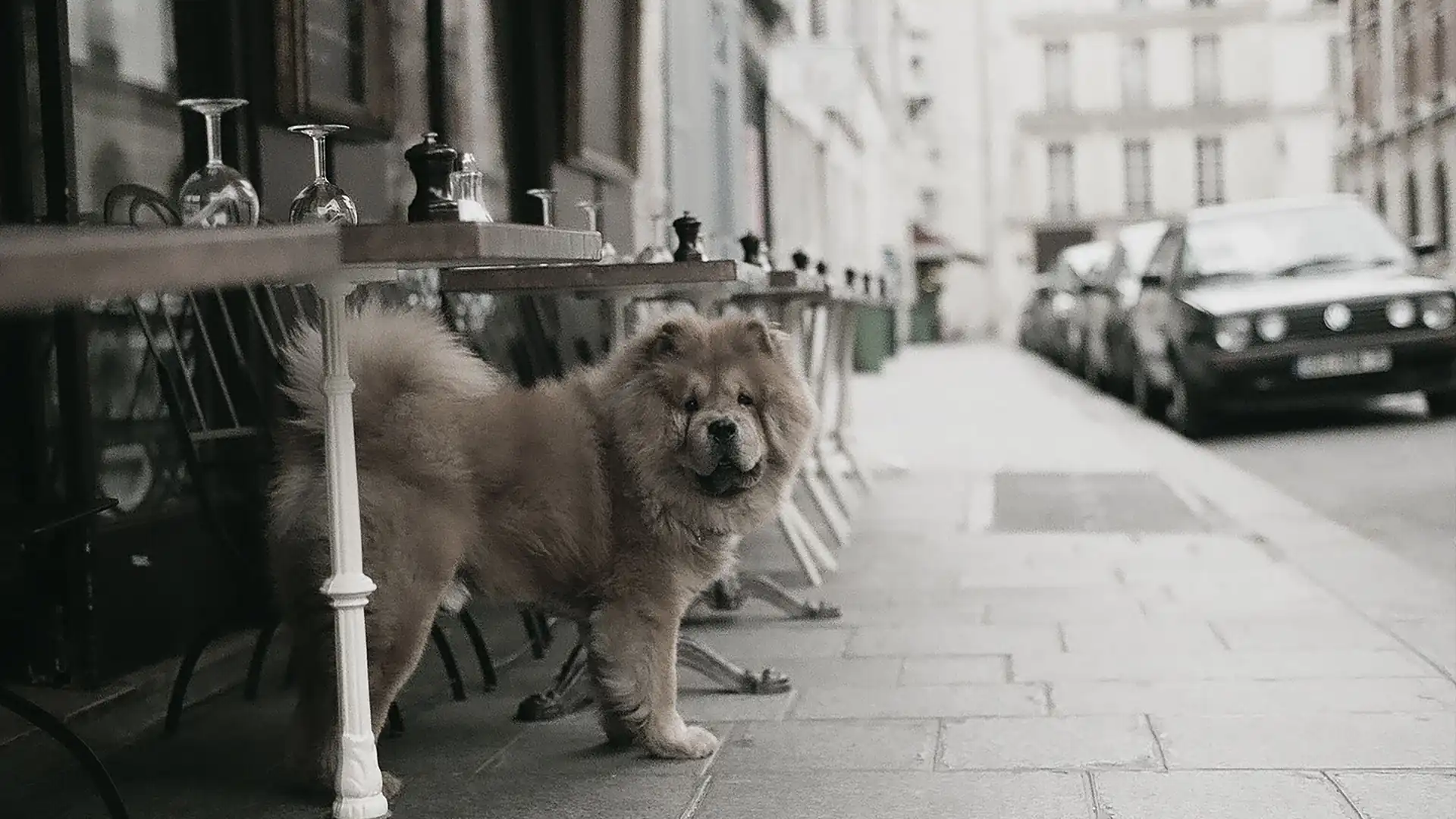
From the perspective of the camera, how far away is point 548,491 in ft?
14.5

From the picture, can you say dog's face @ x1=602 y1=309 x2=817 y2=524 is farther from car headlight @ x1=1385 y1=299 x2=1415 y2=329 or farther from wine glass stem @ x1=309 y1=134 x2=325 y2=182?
car headlight @ x1=1385 y1=299 x2=1415 y2=329

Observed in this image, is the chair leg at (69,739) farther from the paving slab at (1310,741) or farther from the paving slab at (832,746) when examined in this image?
the paving slab at (1310,741)

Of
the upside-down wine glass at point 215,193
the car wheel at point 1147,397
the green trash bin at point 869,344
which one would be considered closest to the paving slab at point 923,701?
the upside-down wine glass at point 215,193

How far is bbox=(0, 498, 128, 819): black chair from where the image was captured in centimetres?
370

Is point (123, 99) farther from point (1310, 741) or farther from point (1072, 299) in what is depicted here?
point (1072, 299)

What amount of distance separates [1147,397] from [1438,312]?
3.34 metres

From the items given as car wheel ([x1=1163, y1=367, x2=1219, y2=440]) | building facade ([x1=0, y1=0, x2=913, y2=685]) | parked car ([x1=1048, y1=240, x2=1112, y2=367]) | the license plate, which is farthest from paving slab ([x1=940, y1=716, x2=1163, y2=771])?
parked car ([x1=1048, y1=240, x2=1112, y2=367])

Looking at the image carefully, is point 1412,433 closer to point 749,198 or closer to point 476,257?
point 749,198

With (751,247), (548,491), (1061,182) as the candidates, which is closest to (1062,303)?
(751,247)

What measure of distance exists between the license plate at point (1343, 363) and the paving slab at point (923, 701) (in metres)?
8.33

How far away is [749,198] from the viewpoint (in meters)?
17.8

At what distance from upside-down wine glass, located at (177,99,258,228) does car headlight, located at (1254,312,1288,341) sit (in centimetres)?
1025

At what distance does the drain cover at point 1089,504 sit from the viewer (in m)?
8.93

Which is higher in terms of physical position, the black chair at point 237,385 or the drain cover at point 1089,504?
the black chair at point 237,385
